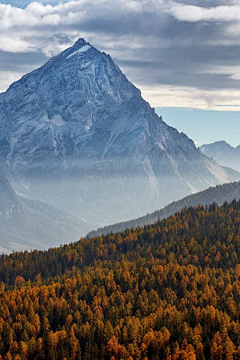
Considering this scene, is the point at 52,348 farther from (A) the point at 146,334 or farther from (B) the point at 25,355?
(A) the point at 146,334

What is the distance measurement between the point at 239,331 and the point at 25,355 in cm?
7107

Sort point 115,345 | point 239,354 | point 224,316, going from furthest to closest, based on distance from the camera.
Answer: point 224,316, point 115,345, point 239,354

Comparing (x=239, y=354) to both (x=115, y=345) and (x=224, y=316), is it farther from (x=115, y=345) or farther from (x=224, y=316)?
(x=115, y=345)

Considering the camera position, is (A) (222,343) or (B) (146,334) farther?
(B) (146,334)

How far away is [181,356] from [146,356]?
44.6 feet

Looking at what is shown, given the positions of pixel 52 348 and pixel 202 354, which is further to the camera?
pixel 52 348

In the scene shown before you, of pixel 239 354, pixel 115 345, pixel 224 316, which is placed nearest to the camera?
pixel 239 354

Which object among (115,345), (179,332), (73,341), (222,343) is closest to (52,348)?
(73,341)

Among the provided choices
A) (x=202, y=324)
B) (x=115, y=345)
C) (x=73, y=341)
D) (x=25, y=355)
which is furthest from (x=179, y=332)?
(x=25, y=355)

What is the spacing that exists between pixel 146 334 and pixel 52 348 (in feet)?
105

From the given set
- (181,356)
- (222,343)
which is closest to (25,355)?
(181,356)

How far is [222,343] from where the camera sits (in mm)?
176375

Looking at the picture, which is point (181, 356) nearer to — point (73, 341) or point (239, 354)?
point (239, 354)

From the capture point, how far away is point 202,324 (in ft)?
646
